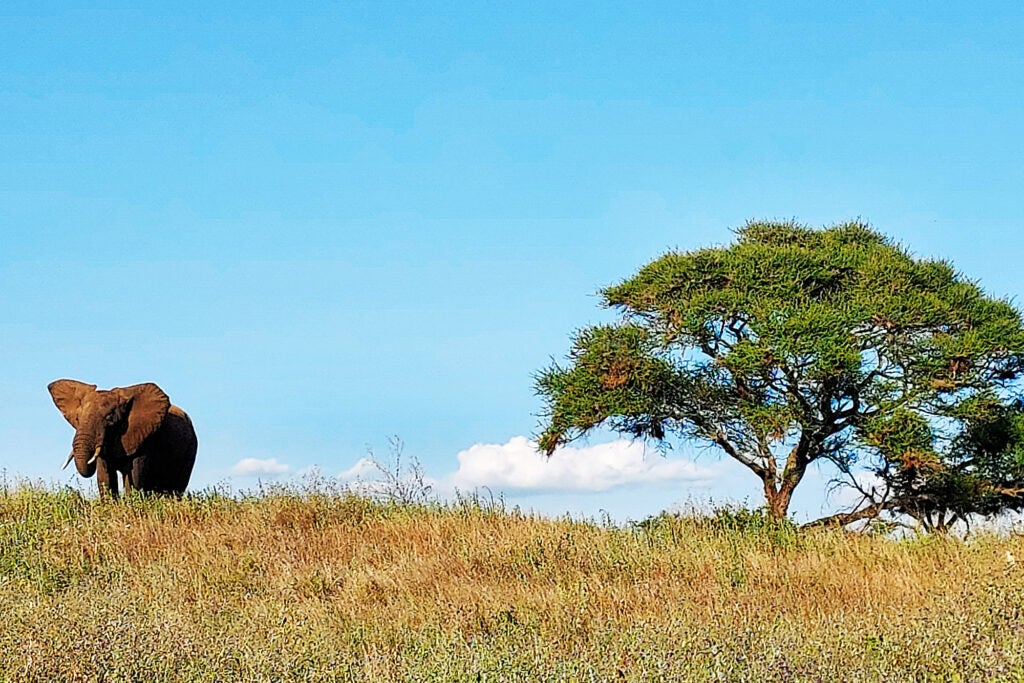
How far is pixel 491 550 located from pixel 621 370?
6638 millimetres

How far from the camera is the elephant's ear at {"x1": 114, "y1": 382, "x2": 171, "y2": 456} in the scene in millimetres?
16891

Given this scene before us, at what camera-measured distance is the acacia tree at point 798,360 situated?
57.7 feet

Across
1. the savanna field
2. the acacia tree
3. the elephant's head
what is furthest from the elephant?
the acacia tree

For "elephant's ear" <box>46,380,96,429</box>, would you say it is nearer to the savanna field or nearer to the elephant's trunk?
the elephant's trunk

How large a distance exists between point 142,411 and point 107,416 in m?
0.58

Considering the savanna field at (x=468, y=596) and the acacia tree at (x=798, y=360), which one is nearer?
the savanna field at (x=468, y=596)

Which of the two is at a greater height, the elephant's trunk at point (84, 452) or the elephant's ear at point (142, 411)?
the elephant's ear at point (142, 411)

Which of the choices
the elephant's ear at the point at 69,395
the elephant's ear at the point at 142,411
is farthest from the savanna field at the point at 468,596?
the elephant's ear at the point at 69,395

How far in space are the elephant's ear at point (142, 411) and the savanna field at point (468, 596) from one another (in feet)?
4.88

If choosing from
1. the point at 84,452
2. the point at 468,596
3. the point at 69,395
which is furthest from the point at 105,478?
the point at 468,596

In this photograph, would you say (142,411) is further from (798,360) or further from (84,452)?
(798,360)

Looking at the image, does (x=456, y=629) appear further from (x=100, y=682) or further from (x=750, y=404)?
(x=750, y=404)

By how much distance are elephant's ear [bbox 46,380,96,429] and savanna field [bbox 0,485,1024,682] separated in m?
2.01

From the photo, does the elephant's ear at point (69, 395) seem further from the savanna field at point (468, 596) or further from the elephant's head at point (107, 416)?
the savanna field at point (468, 596)
